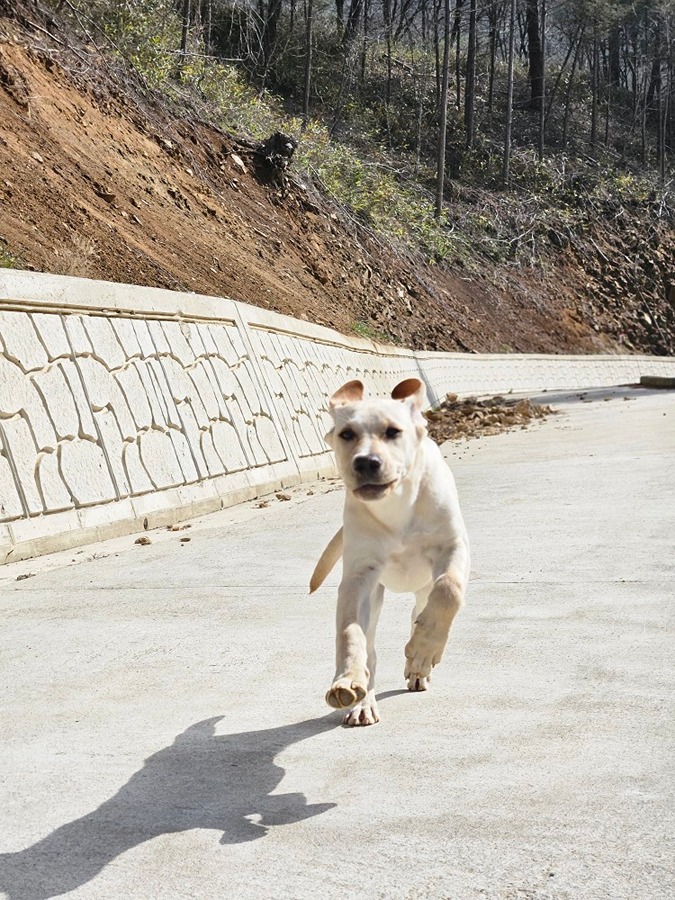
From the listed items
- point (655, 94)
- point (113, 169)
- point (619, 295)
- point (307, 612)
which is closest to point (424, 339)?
point (113, 169)

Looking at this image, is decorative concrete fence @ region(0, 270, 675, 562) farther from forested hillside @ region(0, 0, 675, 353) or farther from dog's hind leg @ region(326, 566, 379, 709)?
dog's hind leg @ region(326, 566, 379, 709)

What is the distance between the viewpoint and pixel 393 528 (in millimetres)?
4480

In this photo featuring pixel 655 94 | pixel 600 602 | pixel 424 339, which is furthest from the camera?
pixel 655 94

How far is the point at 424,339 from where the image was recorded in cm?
3089

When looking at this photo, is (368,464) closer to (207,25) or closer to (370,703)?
(370,703)

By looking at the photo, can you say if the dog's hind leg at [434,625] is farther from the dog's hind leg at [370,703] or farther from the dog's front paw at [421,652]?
the dog's hind leg at [370,703]

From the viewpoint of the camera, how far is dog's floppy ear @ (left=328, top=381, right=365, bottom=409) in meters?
4.48

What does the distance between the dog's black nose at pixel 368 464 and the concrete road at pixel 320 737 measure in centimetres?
99

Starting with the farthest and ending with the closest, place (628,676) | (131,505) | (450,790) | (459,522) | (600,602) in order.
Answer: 1. (131,505)
2. (600,602)
3. (628,676)
4. (459,522)
5. (450,790)

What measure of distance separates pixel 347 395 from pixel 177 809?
1639mm

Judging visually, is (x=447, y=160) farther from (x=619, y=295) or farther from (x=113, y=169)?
(x=113, y=169)

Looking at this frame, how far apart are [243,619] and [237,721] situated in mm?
2000

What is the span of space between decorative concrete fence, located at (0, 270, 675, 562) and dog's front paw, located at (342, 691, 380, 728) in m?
4.64

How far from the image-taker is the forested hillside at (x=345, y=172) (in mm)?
19797
